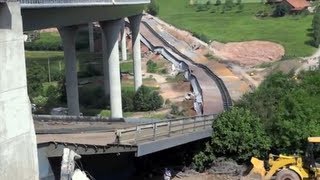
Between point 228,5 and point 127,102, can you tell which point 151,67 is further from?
point 228,5

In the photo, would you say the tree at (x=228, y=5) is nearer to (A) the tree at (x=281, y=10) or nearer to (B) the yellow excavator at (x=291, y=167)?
(A) the tree at (x=281, y=10)

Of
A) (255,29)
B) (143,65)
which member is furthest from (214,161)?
(255,29)

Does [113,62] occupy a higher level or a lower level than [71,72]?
higher

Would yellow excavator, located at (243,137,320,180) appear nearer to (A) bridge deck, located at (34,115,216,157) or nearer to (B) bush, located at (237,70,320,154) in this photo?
(B) bush, located at (237,70,320,154)

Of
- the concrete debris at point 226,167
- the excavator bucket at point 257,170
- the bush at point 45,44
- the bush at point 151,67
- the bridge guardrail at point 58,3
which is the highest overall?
the bridge guardrail at point 58,3

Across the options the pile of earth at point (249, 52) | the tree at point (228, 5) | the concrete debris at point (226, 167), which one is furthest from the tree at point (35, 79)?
the tree at point (228, 5)

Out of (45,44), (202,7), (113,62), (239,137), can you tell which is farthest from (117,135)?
(202,7)
